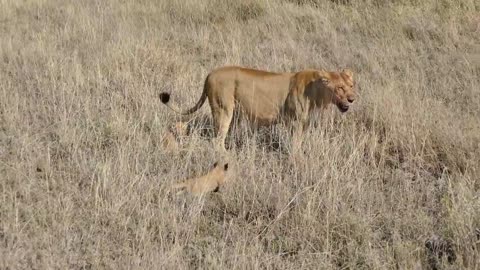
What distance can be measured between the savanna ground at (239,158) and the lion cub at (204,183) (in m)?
0.07

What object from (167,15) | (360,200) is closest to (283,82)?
(360,200)

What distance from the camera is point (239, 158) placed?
187 inches

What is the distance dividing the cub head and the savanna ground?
→ 27 cm

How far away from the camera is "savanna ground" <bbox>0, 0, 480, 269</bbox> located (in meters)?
3.47

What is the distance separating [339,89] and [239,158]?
1.25m

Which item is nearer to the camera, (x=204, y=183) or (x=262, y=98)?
(x=204, y=183)

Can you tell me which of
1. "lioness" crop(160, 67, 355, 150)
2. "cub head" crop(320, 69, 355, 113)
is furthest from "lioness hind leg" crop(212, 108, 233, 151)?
"cub head" crop(320, 69, 355, 113)

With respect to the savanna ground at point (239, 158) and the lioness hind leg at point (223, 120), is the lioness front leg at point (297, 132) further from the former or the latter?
the lioness hind leg at point (223, 120)

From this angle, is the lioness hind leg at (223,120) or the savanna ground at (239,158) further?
the lioness hind leg at (223,120)

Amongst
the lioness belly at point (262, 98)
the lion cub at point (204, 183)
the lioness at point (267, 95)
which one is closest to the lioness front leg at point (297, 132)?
the lioness at point (267, 95)

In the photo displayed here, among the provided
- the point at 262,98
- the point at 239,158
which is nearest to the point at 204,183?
the point at 239,158

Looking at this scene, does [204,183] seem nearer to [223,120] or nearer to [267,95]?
[223,120]

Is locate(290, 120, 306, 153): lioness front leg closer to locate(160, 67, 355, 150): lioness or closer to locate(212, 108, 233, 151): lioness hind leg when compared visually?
locate(160, 67, 355, 150): lioness

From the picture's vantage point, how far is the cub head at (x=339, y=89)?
533 centimetres
